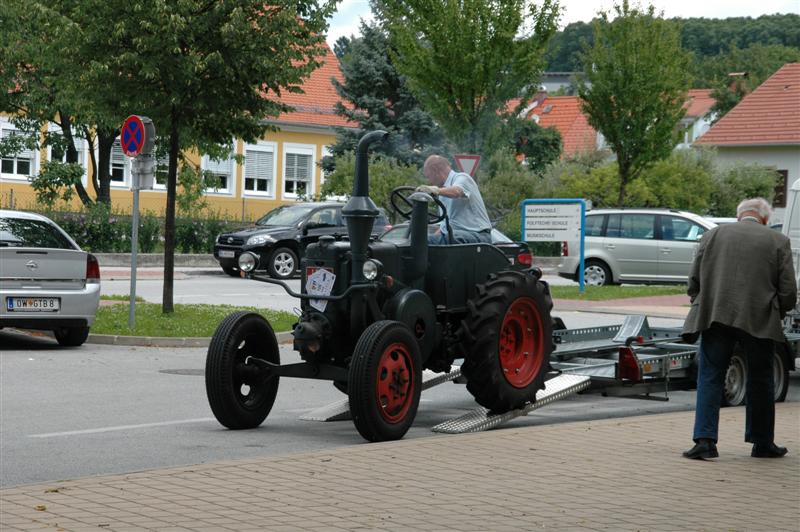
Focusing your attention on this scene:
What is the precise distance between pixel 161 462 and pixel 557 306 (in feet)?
52.8

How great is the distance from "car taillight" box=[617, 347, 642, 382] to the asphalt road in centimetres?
62

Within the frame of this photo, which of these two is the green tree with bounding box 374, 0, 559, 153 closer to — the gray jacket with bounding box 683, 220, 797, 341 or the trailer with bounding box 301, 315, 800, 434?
the trailer with bounding box 301, 315, 800, 434

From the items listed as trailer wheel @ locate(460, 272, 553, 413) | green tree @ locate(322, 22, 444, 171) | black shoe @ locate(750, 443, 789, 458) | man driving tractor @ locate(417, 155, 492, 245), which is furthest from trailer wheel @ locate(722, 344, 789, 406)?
green tree @ locate(322, 22, 444, 171)

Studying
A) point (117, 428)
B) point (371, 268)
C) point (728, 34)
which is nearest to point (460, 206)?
point (371, 268)

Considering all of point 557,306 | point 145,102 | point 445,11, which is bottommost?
point 557,306

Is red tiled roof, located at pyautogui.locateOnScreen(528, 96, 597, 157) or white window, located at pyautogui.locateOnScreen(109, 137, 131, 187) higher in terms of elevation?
red tiled roof, located at pyautogui.locateOnScreen(528, 96, 597, 157)

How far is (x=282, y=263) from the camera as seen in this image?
31.5 m

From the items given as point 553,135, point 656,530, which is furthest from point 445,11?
point 553,135

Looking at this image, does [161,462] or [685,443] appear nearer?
[161,462]

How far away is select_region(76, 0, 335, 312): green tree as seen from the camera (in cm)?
1809

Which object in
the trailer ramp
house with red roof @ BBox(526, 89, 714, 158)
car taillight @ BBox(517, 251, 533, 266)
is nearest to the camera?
the trailer ramp

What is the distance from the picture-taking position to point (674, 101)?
34.2 m

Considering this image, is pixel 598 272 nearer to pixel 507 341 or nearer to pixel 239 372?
pixel 507 341

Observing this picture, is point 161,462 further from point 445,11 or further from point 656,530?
point 445,11
